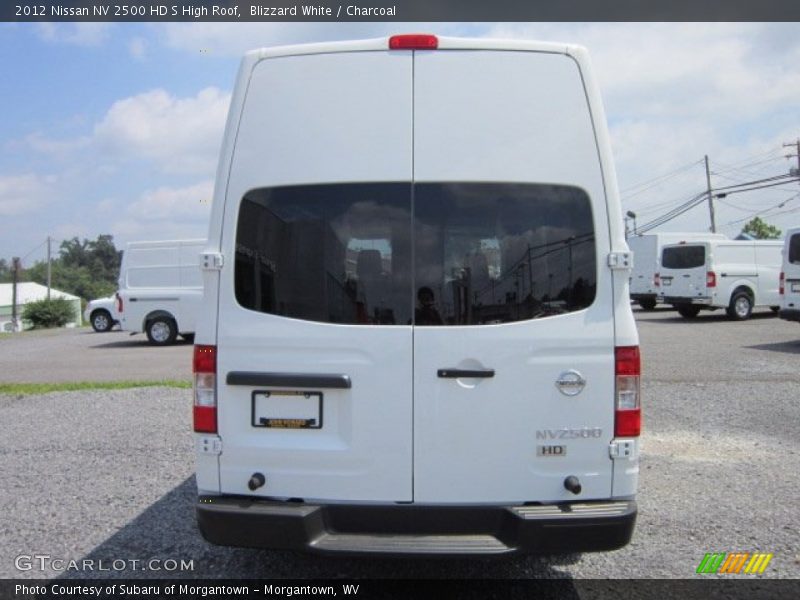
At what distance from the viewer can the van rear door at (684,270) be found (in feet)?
67.2

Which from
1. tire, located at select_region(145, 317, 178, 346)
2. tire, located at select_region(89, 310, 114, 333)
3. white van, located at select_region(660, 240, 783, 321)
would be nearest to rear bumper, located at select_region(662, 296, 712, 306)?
white van, located at select_region(660, 240, 783, 321)

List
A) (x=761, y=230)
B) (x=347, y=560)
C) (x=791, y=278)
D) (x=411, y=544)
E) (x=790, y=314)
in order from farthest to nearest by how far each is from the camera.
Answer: (x=761, y=230)
(x=791, y=278)
(x=790, y=314)
(x=347, y=560)
(x=411, y=544)

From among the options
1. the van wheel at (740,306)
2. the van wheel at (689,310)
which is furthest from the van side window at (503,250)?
the van wheel at (689,310)

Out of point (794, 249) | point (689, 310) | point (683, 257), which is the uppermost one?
point (683, 257)

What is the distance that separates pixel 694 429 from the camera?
737 centimetres

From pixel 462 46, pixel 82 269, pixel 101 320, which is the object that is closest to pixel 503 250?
pixel 462 46

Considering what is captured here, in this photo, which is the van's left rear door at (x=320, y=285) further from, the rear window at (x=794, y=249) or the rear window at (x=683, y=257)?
the rear window at (x=683, y=257)

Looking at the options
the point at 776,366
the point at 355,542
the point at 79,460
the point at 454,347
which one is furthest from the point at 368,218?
the point at 776,366

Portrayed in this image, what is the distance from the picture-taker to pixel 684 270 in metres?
21.0

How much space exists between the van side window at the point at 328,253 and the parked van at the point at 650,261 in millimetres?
20256

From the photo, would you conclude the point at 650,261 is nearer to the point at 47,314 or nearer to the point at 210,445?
the point at 210,445

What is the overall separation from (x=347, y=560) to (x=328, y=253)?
6.49 feet

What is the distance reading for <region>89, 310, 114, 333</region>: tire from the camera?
26.1 m

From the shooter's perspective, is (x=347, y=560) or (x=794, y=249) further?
(x=794, y=249)
